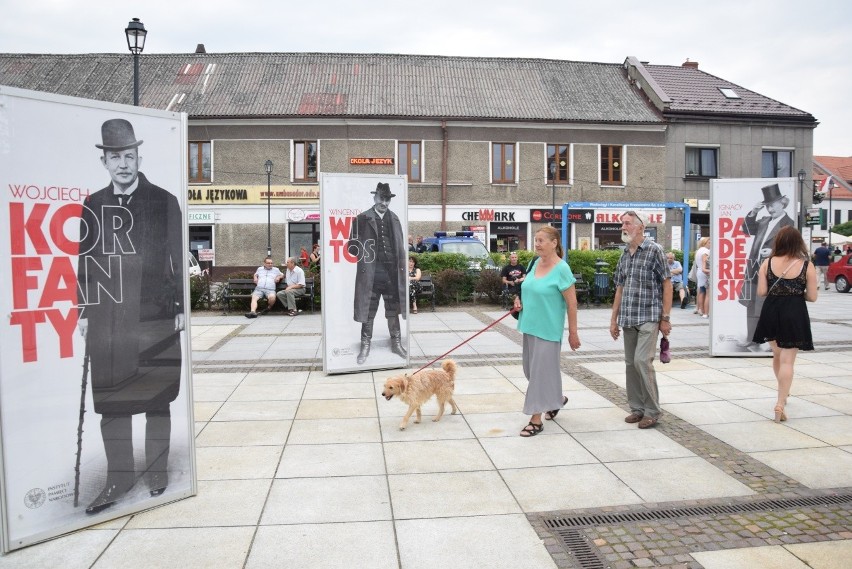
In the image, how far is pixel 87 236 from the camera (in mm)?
3943

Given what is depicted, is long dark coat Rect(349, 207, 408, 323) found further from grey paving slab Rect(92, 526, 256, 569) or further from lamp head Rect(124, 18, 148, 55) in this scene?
lamp head Rect(124, 18, 148, 55)

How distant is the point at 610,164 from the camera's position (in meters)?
32.1

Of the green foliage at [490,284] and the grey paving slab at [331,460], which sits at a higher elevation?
the green foliage at [490,284]

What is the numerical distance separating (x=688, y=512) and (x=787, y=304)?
9.52ft

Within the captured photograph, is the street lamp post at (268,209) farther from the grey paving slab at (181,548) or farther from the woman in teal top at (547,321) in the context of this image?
the grey paving slab at (181,548)

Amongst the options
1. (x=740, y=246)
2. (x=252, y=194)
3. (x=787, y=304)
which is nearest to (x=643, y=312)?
(x=787, y=304)

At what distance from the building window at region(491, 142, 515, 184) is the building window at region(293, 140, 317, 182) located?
8.31 m

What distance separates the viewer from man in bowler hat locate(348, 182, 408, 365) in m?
8.76

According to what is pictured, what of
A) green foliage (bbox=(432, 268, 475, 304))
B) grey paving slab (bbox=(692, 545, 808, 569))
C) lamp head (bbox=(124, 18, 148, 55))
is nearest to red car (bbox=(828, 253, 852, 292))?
green foliage (bbox=(432, 268, 475, 304))

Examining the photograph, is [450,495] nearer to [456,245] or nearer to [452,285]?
[452,285]

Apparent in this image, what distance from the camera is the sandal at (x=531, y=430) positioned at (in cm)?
586

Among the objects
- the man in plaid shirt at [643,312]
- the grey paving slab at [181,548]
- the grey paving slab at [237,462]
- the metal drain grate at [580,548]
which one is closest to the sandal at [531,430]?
the man in plaid shirt at [643,312]

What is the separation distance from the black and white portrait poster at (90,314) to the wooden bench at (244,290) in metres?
11.4

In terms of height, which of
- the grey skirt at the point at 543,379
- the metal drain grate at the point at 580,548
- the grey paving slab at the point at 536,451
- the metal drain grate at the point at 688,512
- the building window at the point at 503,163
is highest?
the building window at the point at 503,163
